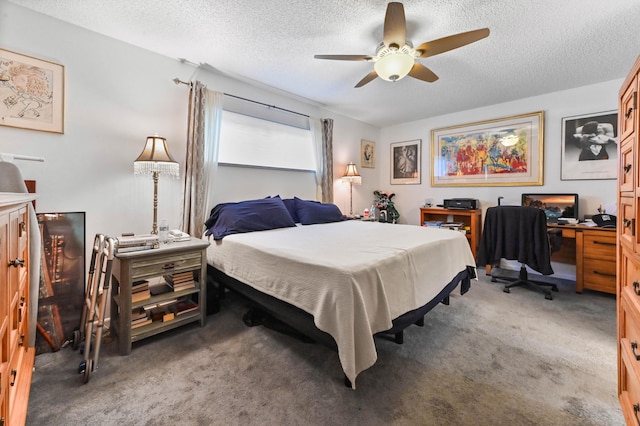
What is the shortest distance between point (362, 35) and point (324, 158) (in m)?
2.01

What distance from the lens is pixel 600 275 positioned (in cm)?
293

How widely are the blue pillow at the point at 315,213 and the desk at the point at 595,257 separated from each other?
276 cm

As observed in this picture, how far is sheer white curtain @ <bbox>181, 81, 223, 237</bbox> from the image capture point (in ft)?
9.00

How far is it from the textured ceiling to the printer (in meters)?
1.61

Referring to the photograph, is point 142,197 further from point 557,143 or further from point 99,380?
point 557,143

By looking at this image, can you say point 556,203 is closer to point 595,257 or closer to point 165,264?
point 595,257

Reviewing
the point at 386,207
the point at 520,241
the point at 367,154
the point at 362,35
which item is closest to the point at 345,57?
the point at 362,35

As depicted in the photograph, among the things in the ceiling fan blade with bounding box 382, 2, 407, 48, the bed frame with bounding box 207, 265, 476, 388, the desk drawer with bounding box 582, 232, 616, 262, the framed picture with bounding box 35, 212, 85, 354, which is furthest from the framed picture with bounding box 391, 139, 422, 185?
the framed picture with bounding box 35, 212, 85, 354

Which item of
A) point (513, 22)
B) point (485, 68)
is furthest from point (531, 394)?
point (485, 68)

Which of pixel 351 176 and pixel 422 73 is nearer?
pixel 422 73

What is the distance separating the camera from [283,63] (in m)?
2.80

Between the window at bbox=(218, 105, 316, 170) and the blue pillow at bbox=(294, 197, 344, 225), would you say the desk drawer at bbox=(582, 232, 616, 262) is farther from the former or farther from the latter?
the window at bbox=(218, 105, 316, 170)

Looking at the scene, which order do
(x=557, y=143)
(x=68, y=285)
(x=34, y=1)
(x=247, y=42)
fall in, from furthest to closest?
(x=557, y=143), (x=247, y=42), (x=68, y=285), (x=34, y=1)

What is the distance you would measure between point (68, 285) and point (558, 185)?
18.2 feet
